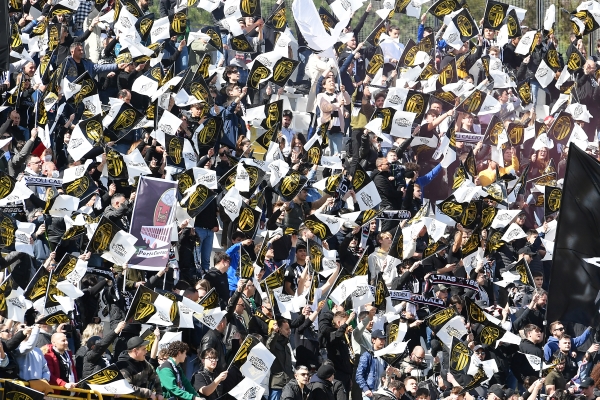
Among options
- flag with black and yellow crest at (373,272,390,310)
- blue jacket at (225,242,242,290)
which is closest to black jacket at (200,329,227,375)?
blue jacket at (225,242,242,290)

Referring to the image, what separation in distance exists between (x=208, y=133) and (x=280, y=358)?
4.00 metres

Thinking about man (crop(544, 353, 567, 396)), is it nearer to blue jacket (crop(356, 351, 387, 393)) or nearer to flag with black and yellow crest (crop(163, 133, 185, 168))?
blue jacket (crop(356, 351, 387, 393))

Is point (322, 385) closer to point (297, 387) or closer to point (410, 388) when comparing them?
point (297, 387)

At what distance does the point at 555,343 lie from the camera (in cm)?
1855

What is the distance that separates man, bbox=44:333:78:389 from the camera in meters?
14.0

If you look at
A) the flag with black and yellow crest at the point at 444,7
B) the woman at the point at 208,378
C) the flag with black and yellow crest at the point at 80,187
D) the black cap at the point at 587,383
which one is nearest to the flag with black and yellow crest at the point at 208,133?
the flag with black and yellow crest at the point at 80,187

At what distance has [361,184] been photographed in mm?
19453

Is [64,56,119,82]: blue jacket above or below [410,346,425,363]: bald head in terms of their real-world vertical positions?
above

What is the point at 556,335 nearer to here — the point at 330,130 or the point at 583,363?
the point at 583,363

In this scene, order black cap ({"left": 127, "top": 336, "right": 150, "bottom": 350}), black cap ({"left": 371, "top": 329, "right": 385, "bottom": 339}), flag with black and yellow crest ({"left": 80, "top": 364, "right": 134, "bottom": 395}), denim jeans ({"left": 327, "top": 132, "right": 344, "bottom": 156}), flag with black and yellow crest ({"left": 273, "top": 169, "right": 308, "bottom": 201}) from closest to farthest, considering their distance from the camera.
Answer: flag with black and yellow crest ({"left": 80, "top": 364, "right": 134, "bottom": 395})
black cap ({"left": 127, "top": 336, "right": 150, "bottom": 350})
black cap ({"left": 371, "top": 329, "right": 385, "bottom": 339})
flag with black and yellow crest ({"left": 273, "top": 169, "right": 308, "bottom": 201})
denim jeans ({"left": 327, "top": 132, "right": 344, "bottom": 156})

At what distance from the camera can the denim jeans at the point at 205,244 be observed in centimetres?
1789

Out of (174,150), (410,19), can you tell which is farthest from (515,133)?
(410,19)

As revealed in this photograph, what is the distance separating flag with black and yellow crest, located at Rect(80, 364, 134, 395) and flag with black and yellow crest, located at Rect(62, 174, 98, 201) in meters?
4.01

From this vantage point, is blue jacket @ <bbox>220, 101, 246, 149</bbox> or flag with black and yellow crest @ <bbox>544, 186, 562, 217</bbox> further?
flag with black and yellow crest @ <bbox>544, 186, 562, 217</bbox>
